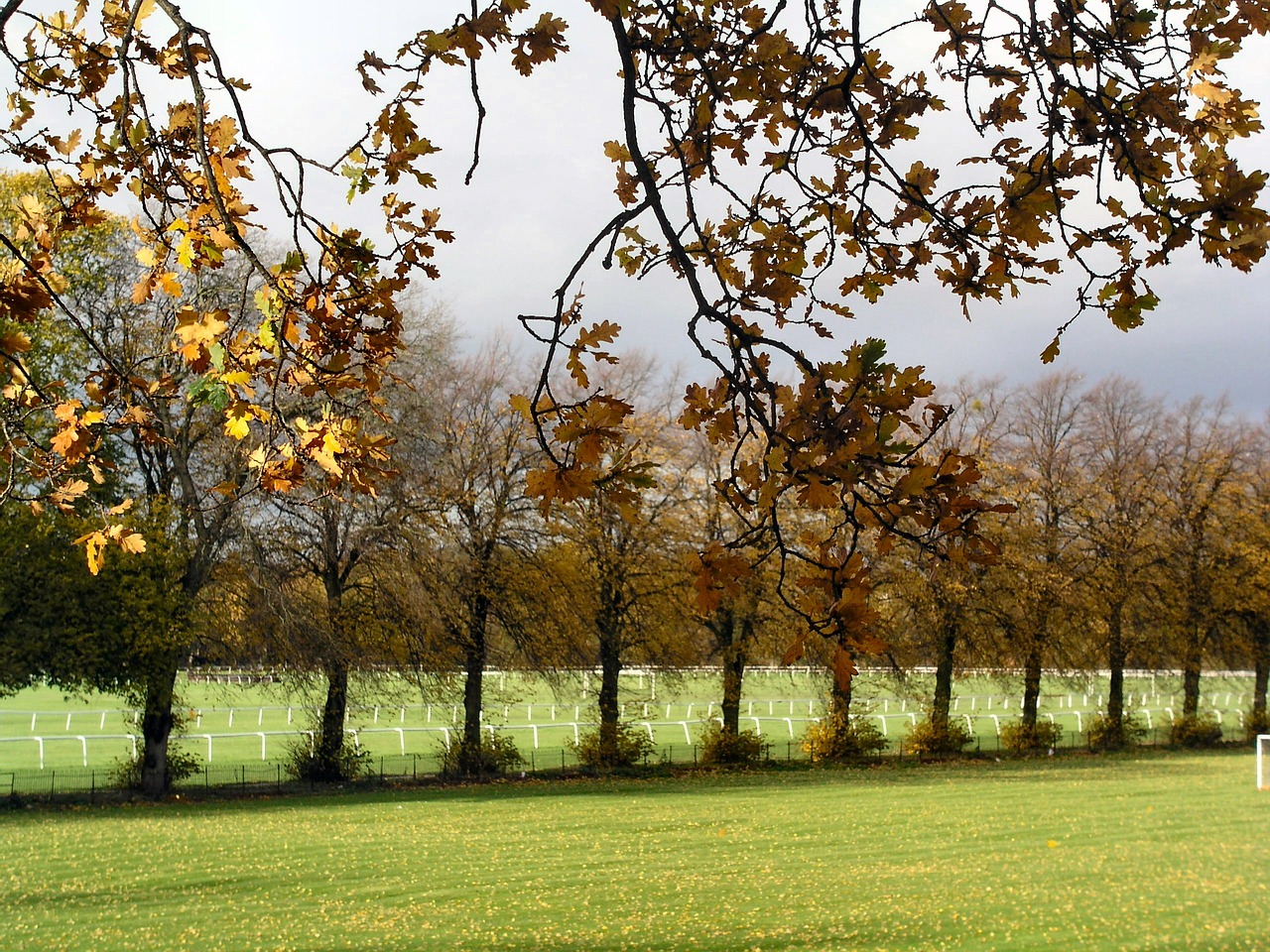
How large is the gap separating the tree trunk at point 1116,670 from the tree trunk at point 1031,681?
2618 millimetres

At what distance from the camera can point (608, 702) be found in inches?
1059

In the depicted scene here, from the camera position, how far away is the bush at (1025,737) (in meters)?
32.1

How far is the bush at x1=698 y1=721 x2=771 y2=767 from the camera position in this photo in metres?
28.2

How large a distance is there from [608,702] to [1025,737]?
506 inches

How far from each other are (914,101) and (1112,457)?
33684 millimetres

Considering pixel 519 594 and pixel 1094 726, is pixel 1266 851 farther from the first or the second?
pixel 1094 726

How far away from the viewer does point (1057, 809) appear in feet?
67.5

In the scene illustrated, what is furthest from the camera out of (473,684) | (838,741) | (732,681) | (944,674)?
(944,674)

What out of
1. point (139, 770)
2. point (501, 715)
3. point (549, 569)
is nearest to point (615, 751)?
point (501, 715)

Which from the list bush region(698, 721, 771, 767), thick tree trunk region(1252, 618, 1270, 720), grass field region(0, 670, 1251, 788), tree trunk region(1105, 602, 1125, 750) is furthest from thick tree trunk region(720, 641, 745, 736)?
thick tree trunk region(1252, 618, 1270, 720)

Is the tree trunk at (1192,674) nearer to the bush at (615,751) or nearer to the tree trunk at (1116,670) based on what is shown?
the tree trunk at (1116,670)

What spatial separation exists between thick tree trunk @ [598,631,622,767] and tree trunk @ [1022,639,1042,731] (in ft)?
37.1

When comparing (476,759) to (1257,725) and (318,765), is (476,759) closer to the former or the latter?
(318,765)

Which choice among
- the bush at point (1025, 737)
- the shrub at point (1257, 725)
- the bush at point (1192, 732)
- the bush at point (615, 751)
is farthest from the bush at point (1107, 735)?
the bush at point (615, 751)
